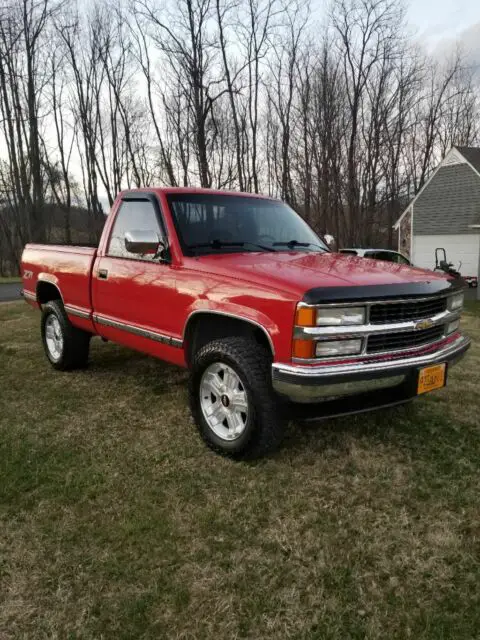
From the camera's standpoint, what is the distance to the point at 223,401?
3439 mm

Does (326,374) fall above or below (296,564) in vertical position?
above

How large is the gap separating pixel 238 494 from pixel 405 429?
1.63 m

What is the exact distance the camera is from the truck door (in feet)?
12.6

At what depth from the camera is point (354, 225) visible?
28.1 m

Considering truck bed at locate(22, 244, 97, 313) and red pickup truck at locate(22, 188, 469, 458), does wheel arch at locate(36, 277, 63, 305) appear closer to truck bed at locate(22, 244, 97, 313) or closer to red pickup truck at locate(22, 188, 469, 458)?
truck bed at locate(22, 244, 97, 313)

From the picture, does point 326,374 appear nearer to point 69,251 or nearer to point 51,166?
point 69,251

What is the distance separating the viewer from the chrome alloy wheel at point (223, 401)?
10.9 feet

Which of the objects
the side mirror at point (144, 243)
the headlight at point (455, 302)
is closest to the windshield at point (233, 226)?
the side mirror at point (144, 243)

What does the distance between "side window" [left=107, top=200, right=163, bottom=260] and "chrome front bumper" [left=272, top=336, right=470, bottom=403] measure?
1.73 m

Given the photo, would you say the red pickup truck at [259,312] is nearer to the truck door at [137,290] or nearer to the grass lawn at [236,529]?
the truck door at [137,290]

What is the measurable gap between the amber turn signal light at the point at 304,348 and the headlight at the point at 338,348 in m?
0.03

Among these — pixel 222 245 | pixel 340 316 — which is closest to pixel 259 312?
pixel 340 316

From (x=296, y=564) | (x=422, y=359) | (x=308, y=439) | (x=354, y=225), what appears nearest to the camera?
(x=296, y=564)

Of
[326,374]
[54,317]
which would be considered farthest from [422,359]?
[54,317]
